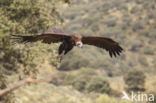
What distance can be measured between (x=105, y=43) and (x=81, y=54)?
72.1 m

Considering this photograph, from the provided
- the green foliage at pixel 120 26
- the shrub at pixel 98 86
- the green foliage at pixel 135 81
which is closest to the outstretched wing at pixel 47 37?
the shrub at pixel 98 86

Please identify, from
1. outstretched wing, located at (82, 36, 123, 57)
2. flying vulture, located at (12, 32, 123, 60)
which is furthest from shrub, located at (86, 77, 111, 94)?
flying vulture, located at (12, 32, 123, 60)

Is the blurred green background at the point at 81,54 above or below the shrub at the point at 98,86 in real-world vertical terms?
above

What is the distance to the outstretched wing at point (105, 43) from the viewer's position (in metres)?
8.83

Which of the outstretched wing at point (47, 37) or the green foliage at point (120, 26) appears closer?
the outstretched wing at point (47, 37)

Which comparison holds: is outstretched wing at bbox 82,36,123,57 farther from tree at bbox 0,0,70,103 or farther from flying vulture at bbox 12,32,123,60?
tree at bbox 0,0,70,103

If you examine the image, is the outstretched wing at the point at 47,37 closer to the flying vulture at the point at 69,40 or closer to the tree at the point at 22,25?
the flying vulture at the point at 69,40

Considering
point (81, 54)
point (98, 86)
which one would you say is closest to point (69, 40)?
point (98, 86)

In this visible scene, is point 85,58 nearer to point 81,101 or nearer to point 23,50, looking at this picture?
point 81,101

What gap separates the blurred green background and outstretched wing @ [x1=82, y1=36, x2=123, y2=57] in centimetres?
197

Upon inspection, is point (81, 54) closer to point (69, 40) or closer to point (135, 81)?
point (135, 81)

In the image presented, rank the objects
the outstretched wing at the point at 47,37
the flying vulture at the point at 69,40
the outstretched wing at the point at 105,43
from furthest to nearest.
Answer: the outstretched wing at the point at 105,43 < the outstretched wing at the point at 47,37 < the flying vulture at the point at 69,40

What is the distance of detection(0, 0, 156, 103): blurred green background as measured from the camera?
39.4 feet

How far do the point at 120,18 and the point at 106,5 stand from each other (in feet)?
32.5
